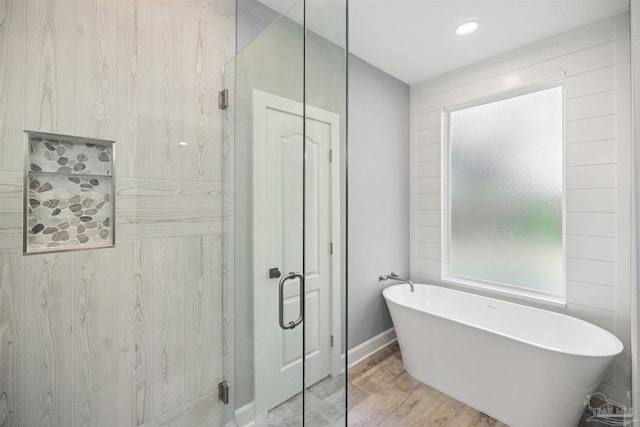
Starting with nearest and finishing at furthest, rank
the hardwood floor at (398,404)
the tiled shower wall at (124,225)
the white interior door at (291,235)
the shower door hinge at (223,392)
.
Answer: the tiled shower wall at (124,225) < the white interior door at (291,235) < the shower door hinge at (223,392) < the hardwood floor at (398,404)

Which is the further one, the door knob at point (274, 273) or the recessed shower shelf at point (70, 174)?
the door knob at point (274, 273)

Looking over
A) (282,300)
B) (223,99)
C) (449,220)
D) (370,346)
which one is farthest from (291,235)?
(449,220)

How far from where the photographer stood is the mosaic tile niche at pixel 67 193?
105 centimetres

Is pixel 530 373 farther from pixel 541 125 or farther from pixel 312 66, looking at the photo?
pixel 312 66

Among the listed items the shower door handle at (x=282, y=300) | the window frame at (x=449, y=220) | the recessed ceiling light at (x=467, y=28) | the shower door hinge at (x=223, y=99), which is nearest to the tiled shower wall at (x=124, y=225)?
the shower door hinge at (x=223, y=99)

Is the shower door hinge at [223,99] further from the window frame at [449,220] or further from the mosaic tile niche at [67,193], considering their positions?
the window frame at [449,220]

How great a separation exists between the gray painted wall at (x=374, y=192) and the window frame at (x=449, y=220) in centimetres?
38

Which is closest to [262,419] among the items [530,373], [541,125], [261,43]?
[530,373]

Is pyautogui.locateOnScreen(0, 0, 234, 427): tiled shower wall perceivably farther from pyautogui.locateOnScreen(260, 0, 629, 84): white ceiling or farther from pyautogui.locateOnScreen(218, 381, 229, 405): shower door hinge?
pyautogui.locateOnScreen(260, 0, 629, 84): white ceiling

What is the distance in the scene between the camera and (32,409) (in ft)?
3.42

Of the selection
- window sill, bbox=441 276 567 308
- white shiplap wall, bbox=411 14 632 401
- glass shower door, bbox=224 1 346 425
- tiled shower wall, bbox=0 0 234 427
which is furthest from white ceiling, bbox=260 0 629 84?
window sill, bbox=441 276 567 308

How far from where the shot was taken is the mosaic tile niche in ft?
3.45

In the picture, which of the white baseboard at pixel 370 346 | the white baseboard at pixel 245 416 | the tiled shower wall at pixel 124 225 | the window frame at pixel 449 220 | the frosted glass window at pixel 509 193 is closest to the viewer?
the tiled shower wall at pixel 124 225

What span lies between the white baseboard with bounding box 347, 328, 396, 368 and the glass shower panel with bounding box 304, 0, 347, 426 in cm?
139
